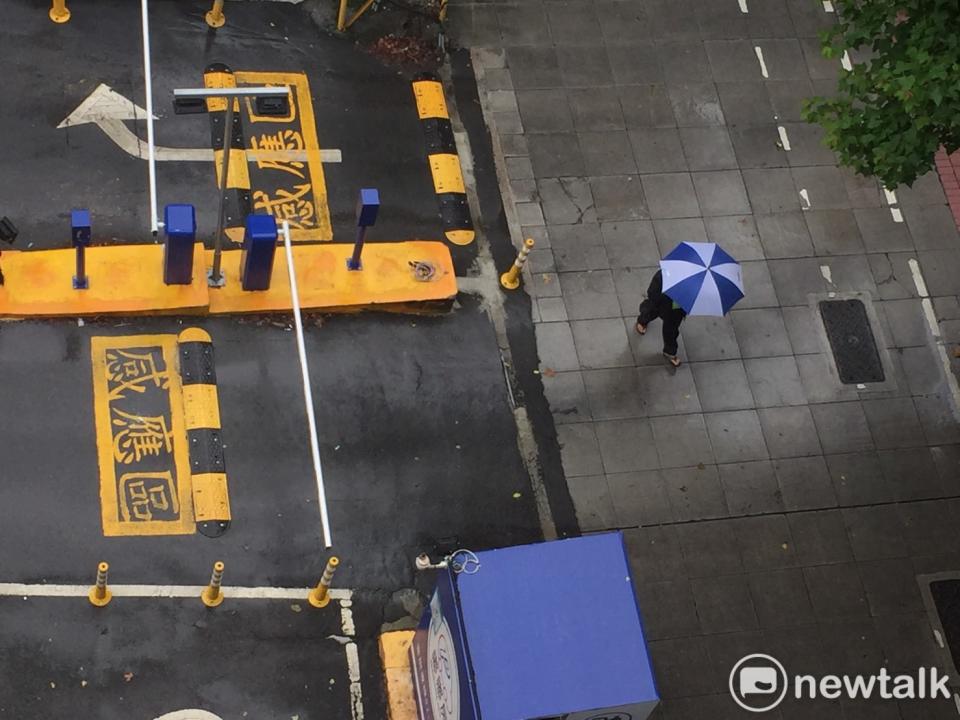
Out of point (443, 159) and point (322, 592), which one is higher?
point (443, 159)

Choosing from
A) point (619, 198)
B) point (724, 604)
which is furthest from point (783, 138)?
point (724, 604)

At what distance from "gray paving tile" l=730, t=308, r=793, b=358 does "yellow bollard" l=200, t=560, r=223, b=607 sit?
678cm

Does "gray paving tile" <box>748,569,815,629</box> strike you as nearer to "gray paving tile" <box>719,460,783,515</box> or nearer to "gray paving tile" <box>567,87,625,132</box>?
"gray paving tile" <box>719,460,783,515</box>

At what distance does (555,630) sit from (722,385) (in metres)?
5.49

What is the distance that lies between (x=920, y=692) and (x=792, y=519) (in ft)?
7.35

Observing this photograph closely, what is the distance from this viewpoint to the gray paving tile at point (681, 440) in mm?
14445

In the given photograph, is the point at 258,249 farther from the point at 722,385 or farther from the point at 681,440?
the point at 722,385

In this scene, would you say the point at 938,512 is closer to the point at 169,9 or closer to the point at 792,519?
the point at 792,519

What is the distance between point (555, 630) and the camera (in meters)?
10.4

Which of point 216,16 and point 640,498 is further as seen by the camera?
point 216,16

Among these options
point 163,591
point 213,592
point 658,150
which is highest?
point 658,150

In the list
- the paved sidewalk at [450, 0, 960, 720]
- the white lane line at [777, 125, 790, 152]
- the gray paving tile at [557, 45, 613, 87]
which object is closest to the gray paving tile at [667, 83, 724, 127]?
the paved sidewalk at [450, 0, 960, 720]

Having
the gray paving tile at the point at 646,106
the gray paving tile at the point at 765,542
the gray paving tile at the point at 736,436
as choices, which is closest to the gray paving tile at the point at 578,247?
the gray paving tile at the point at 646,106

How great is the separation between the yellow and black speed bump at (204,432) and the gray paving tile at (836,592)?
20.9 feet
